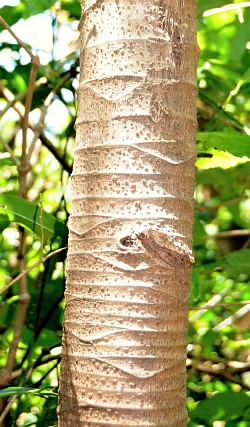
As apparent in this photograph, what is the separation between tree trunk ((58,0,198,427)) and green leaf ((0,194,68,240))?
567 millimetres

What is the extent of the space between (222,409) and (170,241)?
0.93m

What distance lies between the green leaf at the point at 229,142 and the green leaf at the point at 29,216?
1.30 feet

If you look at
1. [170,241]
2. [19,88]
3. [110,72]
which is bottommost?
[170,241]

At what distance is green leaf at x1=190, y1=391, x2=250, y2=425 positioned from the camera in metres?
1.55

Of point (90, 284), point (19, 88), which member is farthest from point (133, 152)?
point (19, 88)

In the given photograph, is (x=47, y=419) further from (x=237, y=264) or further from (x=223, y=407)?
(x=237, y=264)

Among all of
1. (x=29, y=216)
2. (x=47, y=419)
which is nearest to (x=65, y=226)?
(x=29, y=216)

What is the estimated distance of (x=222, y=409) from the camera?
5.11ft

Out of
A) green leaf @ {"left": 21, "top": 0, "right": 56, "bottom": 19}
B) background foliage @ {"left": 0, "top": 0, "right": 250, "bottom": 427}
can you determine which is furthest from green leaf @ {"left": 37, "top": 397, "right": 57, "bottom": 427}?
green leaf @ {"left": 21, "top": 0, "right": 56, "bottom": 19}

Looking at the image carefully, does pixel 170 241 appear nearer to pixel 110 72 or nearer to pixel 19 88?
pixel 110 72

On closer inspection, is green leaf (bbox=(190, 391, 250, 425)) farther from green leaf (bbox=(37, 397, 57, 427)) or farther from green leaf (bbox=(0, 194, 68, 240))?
green leaf (bbox=(0, 194, 68, 240))

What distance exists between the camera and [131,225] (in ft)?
2.47

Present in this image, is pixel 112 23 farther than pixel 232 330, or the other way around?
pixel 232 330

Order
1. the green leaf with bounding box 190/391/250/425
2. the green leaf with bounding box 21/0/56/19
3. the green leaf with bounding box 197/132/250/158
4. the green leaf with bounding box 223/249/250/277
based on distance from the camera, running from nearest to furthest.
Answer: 1. the green leaf with bounding box 197/132/250/158
2. the green leaf with bounding box 21/0/56/19
3. the green leaf with bounding box 190/391/250/425
4. the green leaf with bounding box 223/249/250/277
